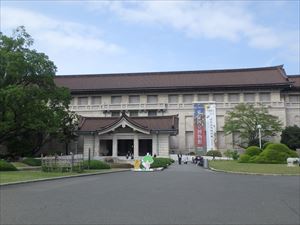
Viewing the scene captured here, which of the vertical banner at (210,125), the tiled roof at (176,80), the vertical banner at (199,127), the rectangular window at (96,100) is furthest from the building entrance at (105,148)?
the vertical banner at (210,125)

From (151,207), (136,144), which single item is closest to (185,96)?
(136,144)

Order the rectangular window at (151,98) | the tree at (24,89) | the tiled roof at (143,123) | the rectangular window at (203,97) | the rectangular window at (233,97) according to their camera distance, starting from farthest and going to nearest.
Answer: the rectangular window at (151,98) < the rectangular window at (203,97) < the rectangular window at (233,97) < the tiled roof at (143,123) < the tree at (24,89)

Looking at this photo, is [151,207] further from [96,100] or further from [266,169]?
[96,100]

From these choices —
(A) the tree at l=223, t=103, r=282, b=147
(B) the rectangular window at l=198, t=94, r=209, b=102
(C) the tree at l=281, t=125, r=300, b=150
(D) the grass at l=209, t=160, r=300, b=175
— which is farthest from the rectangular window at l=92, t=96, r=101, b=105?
(D) the grass at l=209, t=160, r=300, b=175

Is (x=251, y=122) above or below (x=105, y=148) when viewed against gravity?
above

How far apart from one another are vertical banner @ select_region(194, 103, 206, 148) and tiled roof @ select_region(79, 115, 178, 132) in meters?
5.26

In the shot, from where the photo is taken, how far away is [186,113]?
5859cm

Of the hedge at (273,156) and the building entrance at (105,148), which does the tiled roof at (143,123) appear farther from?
the hedge at (273,156)

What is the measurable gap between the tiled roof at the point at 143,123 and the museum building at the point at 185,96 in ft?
6.84

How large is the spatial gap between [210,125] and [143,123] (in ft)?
35.2

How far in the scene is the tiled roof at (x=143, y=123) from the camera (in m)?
47.1

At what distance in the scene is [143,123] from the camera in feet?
161

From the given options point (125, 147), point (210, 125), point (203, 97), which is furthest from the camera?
point (203, 97)

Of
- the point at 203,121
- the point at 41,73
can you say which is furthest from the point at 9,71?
the point at 203,121
